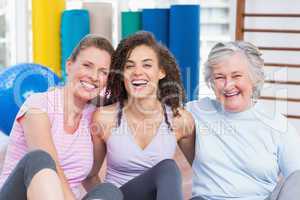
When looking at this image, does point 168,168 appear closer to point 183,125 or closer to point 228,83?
point 183,125

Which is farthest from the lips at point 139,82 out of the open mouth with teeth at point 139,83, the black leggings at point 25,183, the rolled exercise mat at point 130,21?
the rolled exercise mat at point 130,21

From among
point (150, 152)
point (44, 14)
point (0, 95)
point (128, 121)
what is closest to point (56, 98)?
point (128, 121)

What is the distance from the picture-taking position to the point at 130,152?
1.87 meters

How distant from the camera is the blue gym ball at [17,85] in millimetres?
2490

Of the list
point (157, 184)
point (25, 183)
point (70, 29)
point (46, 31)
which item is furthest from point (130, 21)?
point (25, 183)

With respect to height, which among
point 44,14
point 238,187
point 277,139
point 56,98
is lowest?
point 238,187

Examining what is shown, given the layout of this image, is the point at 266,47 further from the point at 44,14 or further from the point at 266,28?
the point at 44,14

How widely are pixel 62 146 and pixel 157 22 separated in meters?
Answer: 1.95

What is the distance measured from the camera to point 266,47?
3.97 meters

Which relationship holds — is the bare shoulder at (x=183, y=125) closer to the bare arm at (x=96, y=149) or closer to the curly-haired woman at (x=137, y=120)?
the curly-haired woman at (x=137, y=120)

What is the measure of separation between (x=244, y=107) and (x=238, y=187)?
309 millimetres

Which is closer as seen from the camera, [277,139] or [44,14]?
[277,139]

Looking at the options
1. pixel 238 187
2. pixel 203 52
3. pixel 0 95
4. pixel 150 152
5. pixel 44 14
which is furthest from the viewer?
pixel 203 52

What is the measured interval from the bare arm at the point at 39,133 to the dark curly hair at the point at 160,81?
1.02 ft
